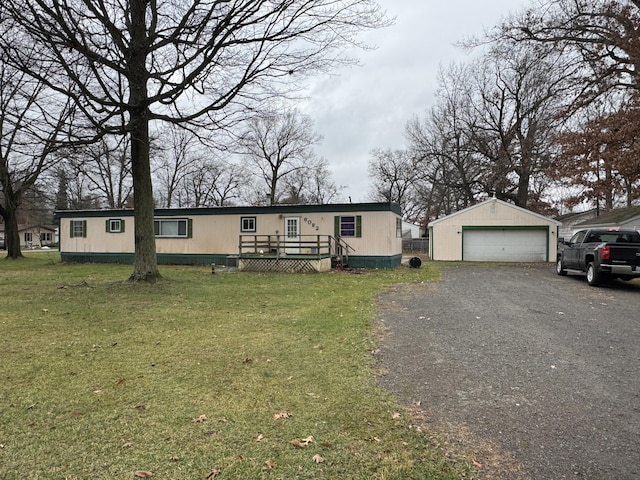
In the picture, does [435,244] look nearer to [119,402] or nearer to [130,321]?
[130,321]

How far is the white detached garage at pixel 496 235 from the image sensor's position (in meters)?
23.0

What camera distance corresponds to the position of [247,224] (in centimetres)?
1983

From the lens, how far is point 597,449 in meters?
2.78

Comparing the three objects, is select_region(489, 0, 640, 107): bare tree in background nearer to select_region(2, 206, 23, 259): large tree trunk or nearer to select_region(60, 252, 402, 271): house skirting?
select_region(60, 252, 402, 271): house skirting

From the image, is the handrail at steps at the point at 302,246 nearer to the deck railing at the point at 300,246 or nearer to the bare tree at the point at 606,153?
the deck railing at the point at 300,246

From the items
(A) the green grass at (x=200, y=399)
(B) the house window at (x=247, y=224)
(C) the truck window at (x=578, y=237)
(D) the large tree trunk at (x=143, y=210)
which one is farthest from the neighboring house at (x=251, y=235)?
(A) the green grass at (x=200, y=399)

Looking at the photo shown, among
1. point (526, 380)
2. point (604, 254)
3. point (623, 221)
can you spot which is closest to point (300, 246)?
point (604, 254)

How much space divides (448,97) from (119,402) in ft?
107

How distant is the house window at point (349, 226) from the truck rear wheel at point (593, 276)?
882 centimetres

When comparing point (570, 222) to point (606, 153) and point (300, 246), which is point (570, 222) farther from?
point (300, 246)

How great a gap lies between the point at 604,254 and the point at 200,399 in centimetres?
1148

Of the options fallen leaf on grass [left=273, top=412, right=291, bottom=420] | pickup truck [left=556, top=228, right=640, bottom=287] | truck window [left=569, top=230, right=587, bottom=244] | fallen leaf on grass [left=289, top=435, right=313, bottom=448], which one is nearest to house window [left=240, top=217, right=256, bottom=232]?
pickup truck [left=556, top=228, right=640, bottom=287]

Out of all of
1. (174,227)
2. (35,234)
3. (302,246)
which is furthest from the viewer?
(35,234)

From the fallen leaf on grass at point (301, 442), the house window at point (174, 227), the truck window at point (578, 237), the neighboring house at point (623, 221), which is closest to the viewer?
the fallen leaf on grass at point (301, 442)
